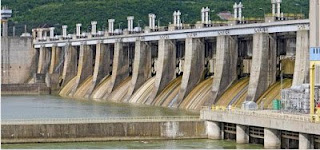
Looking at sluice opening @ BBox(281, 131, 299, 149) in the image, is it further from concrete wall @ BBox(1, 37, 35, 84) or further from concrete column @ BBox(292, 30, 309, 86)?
concrete wall @ BBox(1, 37, 35, 84)

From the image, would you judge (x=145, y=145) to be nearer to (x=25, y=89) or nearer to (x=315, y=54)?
(x=315, y=54)

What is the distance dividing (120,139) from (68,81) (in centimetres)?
6776

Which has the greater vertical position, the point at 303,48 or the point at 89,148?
the point at 303,48

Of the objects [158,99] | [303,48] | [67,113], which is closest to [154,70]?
[158,99]

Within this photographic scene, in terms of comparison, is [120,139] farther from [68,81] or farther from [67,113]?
[68,81]

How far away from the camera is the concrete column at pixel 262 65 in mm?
82438

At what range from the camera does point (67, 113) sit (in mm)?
92125

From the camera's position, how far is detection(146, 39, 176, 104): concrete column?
333ft

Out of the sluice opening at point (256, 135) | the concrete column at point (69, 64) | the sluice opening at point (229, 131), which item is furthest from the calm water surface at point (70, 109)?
the sluice opening at point (256, 135)

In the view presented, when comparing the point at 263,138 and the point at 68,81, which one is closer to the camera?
Result: the point at 263,138

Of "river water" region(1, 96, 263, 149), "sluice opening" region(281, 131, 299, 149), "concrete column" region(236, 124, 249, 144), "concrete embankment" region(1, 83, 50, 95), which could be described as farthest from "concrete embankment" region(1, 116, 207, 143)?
"concrete embankment" region(1, 83, 50, 95)

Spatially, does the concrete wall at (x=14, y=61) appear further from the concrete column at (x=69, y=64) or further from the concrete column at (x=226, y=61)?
the concrete column at (x=226, y=61)

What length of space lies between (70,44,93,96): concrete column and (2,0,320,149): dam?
11 cm

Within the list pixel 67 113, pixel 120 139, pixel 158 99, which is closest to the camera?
pixel 120 139
